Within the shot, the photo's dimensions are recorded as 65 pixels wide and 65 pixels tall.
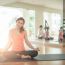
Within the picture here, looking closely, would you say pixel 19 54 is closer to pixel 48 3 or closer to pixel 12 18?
pixel 12 18

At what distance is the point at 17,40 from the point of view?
12.1 feet

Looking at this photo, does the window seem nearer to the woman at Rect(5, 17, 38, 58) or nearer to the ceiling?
the ceiling

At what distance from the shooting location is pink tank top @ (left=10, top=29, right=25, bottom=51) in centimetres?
366

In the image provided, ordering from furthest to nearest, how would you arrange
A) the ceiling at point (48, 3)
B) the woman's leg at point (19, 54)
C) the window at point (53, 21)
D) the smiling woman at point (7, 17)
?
the window at point (53, 21)
the ceiling at point (48, 3)
the smiling woman at point (7, 17)
the woman's leg at point (19, 54)

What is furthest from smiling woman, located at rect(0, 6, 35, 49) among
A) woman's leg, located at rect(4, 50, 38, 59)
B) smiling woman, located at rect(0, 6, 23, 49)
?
woman's leg, located at rect(4, 50, 38, 59)

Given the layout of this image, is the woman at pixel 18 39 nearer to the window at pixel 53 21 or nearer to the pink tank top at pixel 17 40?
the pink tank top at pixel 17 40

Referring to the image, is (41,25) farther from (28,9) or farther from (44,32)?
(28,9)

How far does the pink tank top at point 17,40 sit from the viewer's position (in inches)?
144

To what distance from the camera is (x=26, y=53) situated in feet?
11.6

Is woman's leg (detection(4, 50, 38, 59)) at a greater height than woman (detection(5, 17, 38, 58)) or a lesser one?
lesser

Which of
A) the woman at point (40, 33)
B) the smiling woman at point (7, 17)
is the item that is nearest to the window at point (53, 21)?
the woman at point (40, 33)

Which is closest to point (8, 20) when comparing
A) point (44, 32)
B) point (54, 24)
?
point (44, 32)

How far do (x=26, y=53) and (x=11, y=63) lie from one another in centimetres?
59

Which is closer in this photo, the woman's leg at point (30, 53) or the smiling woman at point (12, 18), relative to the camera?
the woman's leg at point (30, 53)
